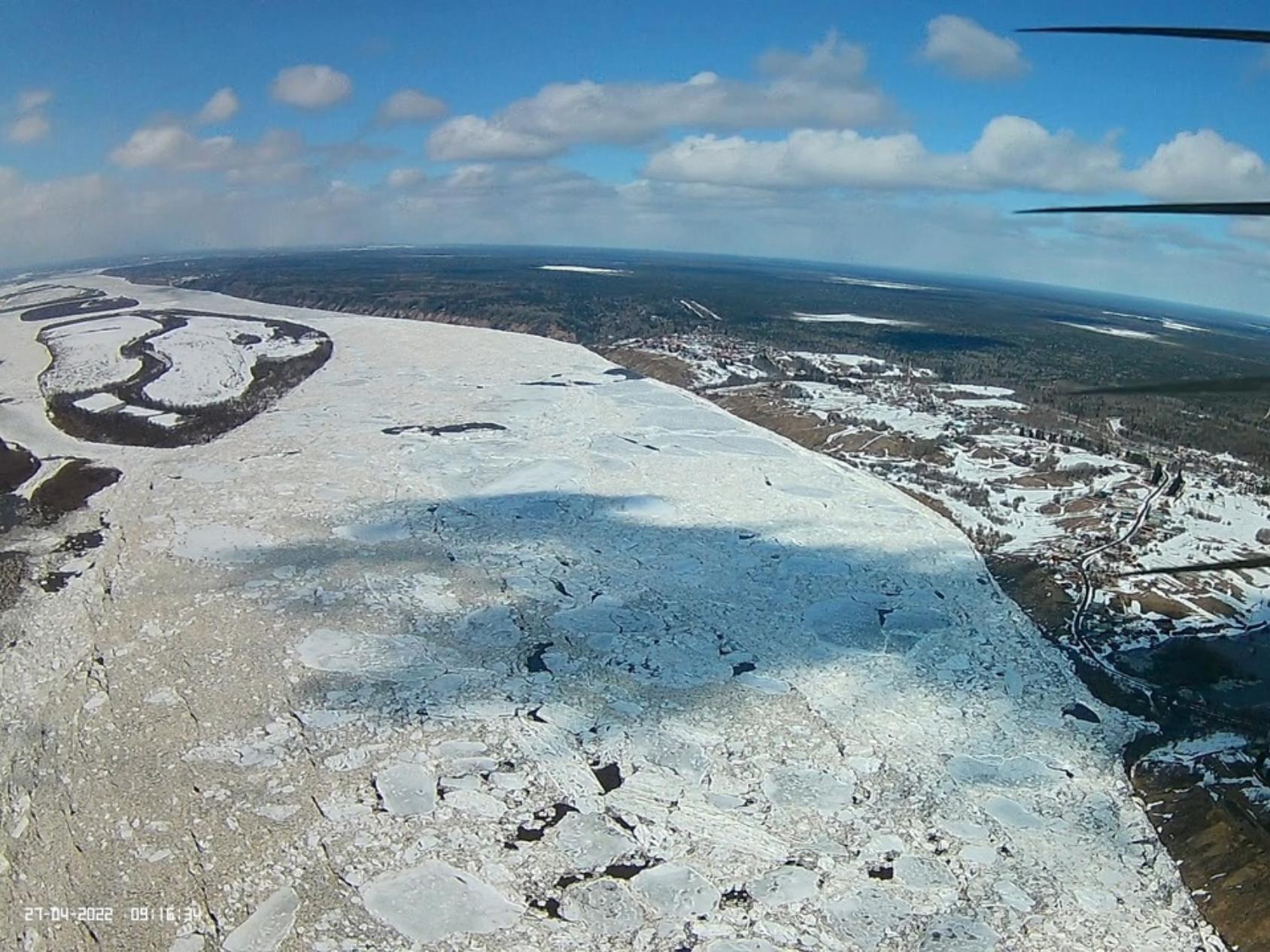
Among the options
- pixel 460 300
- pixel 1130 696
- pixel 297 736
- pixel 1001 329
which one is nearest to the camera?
pixel 297 736

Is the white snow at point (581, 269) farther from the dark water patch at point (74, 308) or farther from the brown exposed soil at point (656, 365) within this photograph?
the brown exposed soil at point (656, 365)

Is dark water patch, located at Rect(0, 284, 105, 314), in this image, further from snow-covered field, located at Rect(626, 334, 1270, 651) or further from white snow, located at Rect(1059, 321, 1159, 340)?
white snow, located at Rect(1059, 321, 1159, 340)

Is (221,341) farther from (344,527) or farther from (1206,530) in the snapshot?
(1206,530)

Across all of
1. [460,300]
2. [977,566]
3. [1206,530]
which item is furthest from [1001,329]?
[977,566]

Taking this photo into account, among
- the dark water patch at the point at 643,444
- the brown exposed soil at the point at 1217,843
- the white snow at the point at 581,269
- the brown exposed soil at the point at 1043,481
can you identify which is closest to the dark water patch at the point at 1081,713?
the brown exposed soil at the point at 1217,843

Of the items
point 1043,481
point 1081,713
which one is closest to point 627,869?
point 1081,713

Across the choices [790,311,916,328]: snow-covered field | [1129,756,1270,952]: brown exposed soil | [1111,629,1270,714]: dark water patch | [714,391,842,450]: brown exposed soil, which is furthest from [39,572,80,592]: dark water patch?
[790,311,916,328]: snow-covered field
